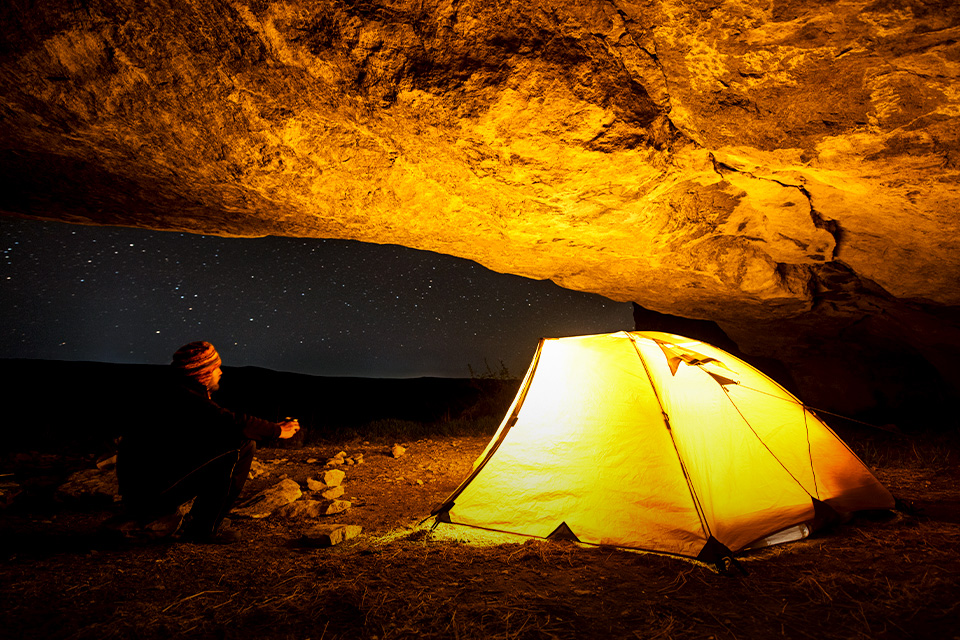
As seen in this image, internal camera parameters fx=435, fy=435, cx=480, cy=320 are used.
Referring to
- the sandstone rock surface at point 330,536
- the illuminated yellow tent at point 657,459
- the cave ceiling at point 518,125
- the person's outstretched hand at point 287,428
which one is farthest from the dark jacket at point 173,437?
the cave ceiling at point 518,125

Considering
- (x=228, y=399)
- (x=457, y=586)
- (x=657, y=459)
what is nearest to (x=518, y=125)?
(x=657, y=459)

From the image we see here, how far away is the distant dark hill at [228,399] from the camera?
6953 millimetres

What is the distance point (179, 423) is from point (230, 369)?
1030 inches

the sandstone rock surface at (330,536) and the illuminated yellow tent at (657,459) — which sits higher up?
the illuminated yellow tent at (657,459)

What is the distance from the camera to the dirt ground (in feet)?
6.56

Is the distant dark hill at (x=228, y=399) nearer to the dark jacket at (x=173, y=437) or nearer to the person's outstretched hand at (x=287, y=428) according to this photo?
the dark jacket at (x=173, y=437)

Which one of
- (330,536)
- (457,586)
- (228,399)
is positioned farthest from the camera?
(228,399)

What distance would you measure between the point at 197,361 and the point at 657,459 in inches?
135

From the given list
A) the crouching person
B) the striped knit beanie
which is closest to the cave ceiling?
the striped knit beanie

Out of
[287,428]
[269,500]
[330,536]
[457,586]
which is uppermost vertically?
[287,428]

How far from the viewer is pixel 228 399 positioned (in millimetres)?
16719

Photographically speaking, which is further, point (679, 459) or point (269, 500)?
point (269, 500)

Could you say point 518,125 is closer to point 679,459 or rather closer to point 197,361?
point 679,459

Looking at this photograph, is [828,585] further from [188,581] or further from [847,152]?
[188,581]
